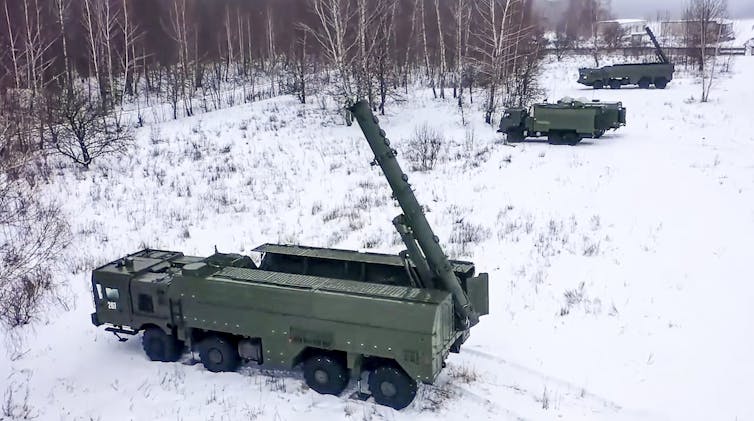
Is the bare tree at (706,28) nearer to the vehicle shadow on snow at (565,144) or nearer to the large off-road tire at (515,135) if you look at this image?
the vehicle shadow on snow at (565,144)

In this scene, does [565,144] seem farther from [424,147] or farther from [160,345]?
[160,345]

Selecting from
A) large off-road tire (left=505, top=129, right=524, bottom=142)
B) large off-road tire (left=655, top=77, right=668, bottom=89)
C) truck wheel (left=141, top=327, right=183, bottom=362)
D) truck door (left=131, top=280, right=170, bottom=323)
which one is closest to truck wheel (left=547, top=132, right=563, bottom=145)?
large off-road tire (left=505, top=129, right=524, bottom=142)

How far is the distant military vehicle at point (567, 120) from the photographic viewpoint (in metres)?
22.2

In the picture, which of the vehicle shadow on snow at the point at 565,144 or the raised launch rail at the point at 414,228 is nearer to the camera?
the raised launch rail at the point at 414,228

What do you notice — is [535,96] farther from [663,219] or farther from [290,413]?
[290,413]

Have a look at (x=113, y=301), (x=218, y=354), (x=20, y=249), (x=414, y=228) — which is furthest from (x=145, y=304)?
(x=414, y=228)

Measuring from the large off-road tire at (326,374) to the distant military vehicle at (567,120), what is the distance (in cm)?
1708

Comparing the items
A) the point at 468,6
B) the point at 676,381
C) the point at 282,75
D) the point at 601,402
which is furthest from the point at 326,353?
the point at 282,75

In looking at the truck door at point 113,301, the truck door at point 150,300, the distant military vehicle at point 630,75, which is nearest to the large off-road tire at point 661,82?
the distant military vehicle at point 630,75

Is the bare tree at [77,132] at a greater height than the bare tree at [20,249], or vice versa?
the bare tree at [77,132]

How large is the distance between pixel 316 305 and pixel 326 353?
2.70 ft

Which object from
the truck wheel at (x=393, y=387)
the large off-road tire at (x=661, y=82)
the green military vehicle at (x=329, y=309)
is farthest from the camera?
the large off-road tire at (x=661, y=82)

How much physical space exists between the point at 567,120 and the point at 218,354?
1755 centimetres

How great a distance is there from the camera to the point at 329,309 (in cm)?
740
